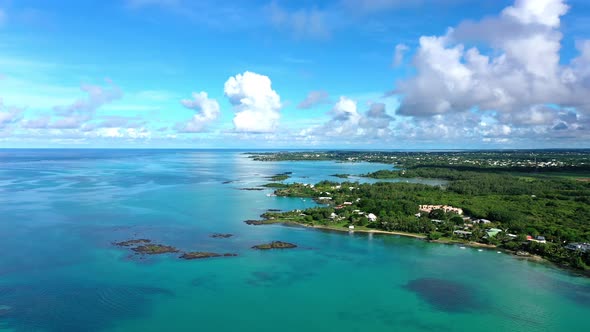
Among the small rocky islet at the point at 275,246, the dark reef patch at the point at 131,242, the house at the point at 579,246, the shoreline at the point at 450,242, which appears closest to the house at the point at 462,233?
the shoreline at the point at 450,242

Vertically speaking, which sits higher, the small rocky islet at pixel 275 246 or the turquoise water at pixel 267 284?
the small rocky islet at pixel 275 246

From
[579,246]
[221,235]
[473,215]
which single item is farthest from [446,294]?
[473,215]

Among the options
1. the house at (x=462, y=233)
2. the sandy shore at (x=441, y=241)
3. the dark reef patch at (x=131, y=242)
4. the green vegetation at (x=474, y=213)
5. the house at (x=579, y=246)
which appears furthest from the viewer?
the house at (x=462, y=233)

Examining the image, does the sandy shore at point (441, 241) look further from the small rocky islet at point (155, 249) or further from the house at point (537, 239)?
the small rocky islet at point (155, 249)

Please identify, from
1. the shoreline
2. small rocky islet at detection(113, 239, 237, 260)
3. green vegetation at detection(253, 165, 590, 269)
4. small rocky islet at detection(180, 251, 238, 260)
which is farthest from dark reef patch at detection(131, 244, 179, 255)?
green vegetation at detection(253, 165, 590, 269)

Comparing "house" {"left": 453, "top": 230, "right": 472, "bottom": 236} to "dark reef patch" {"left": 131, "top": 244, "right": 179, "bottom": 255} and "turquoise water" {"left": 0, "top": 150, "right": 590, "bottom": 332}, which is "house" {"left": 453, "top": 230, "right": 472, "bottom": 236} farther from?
"dark reef patch" {"left": 131, "top": 244, "right": 179, "bottom": 255}

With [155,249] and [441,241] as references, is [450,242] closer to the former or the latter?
[441,241]
